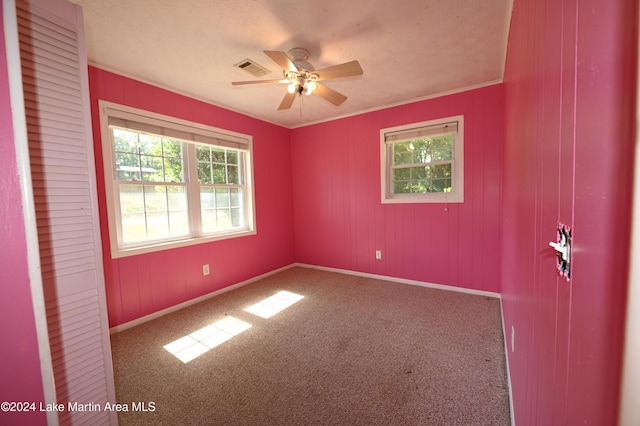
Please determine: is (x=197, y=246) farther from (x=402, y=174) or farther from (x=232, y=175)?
(x=402, y=174)

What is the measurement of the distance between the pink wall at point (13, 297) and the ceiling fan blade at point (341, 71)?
1.62m

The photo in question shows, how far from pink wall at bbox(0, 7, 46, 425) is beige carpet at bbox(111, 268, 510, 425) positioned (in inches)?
37.8

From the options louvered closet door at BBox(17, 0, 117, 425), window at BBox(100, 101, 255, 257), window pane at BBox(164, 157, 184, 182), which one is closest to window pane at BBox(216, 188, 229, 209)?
window at BBox(100, 101, 255, 257)

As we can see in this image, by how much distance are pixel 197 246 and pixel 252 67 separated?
2137 millimetres

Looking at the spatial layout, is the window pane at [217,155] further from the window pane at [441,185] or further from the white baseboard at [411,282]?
the window pane at [441,185]

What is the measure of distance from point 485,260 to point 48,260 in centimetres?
358

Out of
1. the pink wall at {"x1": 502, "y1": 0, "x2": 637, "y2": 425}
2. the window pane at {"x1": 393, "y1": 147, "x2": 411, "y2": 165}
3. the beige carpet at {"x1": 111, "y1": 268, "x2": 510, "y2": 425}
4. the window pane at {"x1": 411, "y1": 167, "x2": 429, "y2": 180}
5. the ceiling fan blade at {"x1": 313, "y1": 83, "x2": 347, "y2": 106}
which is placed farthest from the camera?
the window pane at {"x1": 393, "y1": 147, "x2": 411, "y2": 165}

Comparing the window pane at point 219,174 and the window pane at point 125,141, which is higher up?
the window pane at point 125,141

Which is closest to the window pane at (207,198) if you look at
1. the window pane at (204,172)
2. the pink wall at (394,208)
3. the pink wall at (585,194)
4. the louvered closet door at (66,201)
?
the window pane at (204,172)

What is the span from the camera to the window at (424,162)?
3080 mm

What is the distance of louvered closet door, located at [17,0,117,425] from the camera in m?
0.78

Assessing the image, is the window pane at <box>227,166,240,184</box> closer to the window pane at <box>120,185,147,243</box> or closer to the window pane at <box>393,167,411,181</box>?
the window pane at <box>120,185,147,243</box>

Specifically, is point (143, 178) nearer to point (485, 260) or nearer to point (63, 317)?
point (63, 317)

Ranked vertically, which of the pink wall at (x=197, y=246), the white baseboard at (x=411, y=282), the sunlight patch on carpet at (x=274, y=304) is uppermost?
the pink wall at (x=197, y=246)
